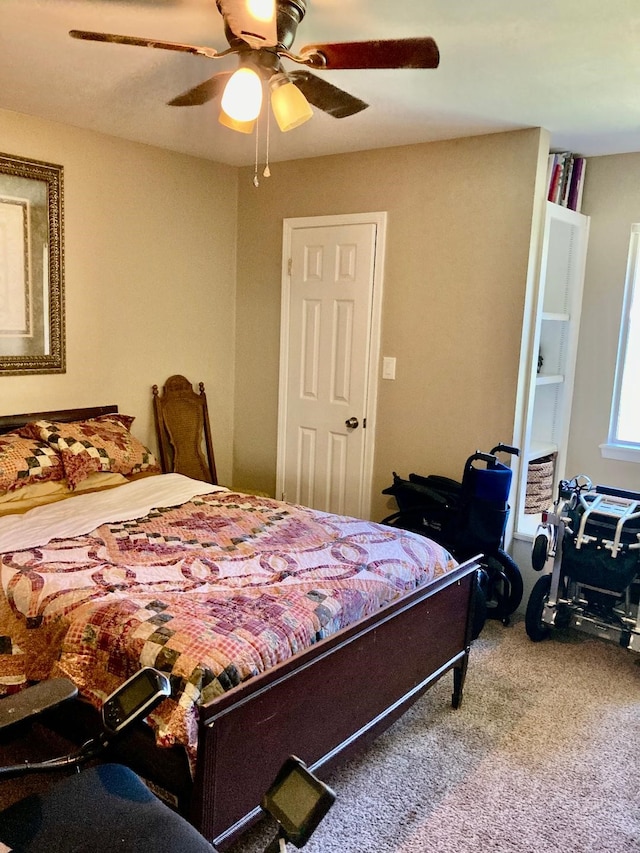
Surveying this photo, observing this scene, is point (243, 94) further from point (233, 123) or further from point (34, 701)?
point (34, 701)

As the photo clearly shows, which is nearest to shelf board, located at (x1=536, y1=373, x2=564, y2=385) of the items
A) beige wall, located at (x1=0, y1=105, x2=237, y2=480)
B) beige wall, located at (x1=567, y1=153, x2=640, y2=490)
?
beige wall, located at (x1=567, y1=153, x2=640, y2=490)

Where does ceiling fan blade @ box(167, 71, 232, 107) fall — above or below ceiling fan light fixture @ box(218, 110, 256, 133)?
above

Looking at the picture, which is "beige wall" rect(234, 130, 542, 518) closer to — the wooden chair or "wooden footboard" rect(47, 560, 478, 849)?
the wooden chair

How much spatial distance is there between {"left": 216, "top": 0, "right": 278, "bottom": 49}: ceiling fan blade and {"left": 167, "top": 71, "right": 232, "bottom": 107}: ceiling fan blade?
310 millimetres

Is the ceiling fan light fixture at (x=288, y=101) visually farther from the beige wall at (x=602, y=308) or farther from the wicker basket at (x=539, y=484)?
the wicker basket at (x=539, y=484)

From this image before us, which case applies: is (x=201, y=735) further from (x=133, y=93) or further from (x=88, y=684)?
(x=133, y=93)

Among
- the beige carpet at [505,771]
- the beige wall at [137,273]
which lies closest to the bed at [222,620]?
the beige carpet at [505,771]

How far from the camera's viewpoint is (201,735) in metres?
1.64

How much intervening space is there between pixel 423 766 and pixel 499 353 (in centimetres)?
209

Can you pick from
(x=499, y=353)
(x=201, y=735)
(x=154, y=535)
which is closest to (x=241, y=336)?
(x=499, y=353)

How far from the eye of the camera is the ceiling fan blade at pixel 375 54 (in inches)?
72.7

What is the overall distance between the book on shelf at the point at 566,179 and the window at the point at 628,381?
0.40 metres

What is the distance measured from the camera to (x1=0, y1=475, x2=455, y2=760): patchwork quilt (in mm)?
1856

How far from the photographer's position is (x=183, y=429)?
4.37 meters
